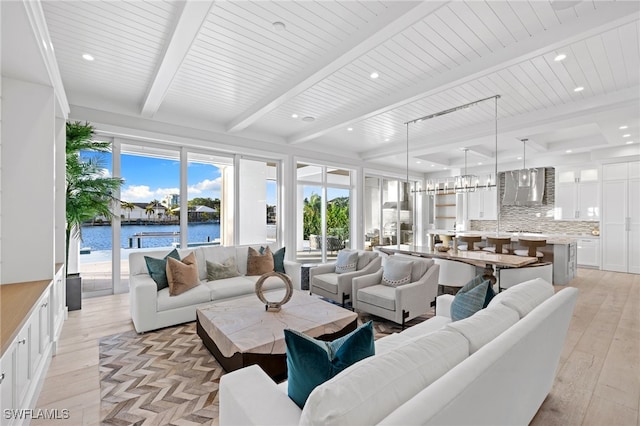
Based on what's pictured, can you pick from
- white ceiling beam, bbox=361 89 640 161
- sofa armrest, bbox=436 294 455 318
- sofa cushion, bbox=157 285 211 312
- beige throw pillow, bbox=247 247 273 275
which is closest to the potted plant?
sofa cushion, bbox=157 285 211 312

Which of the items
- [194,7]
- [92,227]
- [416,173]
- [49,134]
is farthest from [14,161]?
[416,173]

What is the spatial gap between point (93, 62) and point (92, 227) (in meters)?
2.59

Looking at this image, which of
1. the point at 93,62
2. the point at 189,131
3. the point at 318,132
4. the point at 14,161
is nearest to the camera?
the point at 14,161

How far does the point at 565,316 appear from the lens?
1835 millimetres

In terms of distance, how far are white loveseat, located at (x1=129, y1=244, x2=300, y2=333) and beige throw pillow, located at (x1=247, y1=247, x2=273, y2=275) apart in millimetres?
91

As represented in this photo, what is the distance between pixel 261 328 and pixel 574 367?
2734 mm

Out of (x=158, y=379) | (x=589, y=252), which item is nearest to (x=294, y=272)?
(x=158, y=379)

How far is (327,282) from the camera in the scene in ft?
14.0

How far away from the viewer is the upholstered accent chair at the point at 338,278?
13.3 ft

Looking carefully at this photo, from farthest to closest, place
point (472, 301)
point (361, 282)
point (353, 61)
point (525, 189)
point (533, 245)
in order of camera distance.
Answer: point (525, 189), point (533, 245), point (361, 282), point (353, 61), point (472, 301)

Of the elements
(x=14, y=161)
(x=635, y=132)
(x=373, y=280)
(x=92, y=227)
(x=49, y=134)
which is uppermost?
(x=635, y=132)

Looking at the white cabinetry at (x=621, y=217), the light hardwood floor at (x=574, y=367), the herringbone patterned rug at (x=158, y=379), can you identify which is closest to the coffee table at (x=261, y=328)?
the herringbone patterned rug at (x=158, y=379)

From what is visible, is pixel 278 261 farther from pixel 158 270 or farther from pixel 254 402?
pixel 254 402

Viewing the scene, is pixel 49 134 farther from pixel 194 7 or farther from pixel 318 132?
pixel 318 132
